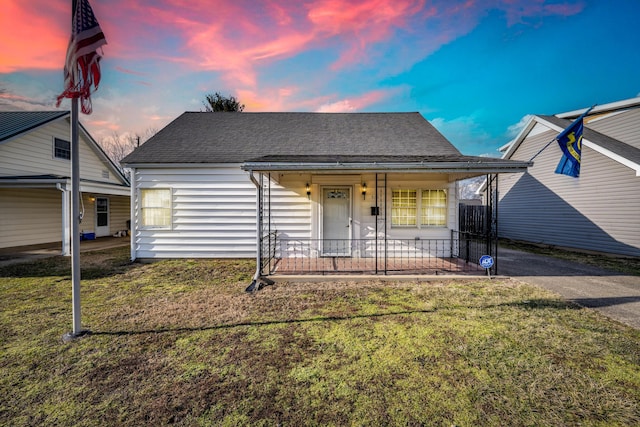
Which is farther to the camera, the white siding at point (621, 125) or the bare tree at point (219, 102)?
the bare tree at point (219, 102)

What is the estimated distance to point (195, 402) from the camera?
2.54 m

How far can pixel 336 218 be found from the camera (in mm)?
8906

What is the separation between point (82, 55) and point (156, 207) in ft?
21.4

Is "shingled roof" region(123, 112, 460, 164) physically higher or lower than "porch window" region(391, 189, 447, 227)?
higher

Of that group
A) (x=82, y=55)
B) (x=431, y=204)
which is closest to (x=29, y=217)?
(x=82, y=55)

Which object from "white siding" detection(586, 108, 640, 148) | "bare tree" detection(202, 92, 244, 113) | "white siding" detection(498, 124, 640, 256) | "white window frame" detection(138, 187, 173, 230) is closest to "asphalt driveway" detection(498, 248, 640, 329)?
"white siding" detection(498, 124, 640, 256)

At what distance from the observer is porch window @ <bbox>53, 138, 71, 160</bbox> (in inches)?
509

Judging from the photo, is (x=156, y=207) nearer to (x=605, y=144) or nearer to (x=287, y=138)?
(x=287, y=138)

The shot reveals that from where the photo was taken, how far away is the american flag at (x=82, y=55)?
11.5ft

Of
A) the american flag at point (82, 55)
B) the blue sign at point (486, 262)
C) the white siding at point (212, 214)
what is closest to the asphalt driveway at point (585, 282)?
the blue sign at point (486, 262)

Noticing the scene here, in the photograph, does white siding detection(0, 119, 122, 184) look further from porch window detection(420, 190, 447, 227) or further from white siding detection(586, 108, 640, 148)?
white siding detection(586, 108, 640, 148)

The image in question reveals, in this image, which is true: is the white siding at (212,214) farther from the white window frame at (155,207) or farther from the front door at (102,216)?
the front door at (102,216)

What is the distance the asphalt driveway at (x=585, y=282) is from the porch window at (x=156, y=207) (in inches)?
453

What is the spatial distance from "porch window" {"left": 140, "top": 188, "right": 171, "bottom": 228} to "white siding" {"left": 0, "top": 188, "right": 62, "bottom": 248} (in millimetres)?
7540
